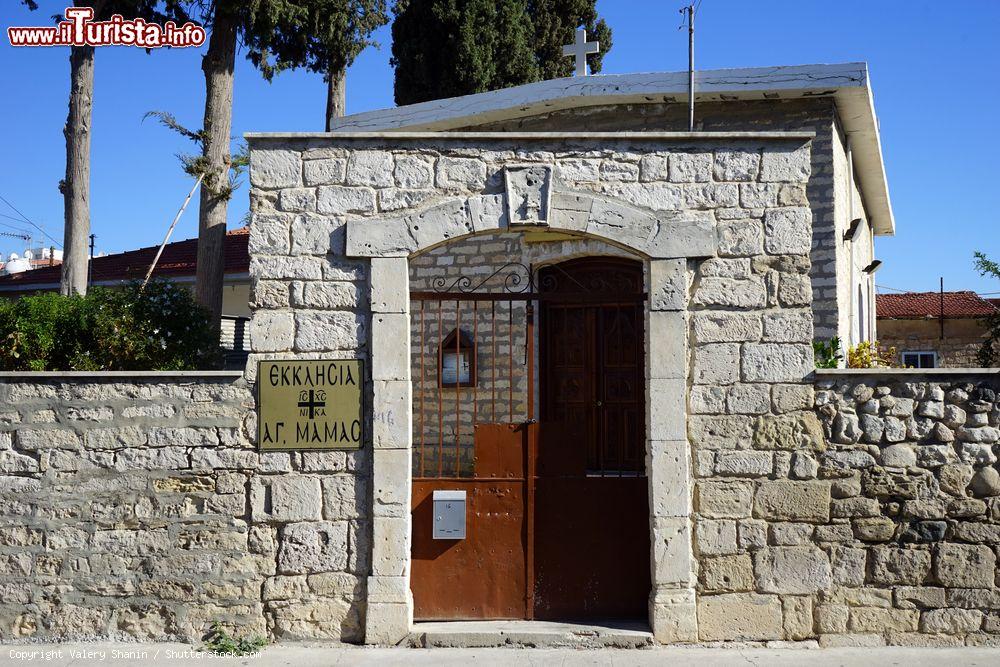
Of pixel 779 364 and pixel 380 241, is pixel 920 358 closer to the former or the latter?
pixel 779 364

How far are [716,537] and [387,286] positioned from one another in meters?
2.49

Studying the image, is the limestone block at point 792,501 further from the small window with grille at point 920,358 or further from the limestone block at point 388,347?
the small window with grille at point 920,358

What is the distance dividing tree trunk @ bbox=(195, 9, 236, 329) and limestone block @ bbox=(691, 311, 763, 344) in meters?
5.62

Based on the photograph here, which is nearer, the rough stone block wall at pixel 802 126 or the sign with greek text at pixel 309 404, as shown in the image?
the sign with greek text at pixel 309 404

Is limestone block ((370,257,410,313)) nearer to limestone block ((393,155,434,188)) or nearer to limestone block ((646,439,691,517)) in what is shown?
limestone block ((393,155,434,188))

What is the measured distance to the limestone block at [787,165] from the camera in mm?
5363

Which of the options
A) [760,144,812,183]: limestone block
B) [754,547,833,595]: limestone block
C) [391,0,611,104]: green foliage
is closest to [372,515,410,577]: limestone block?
[754,547,833,595]: limestone block

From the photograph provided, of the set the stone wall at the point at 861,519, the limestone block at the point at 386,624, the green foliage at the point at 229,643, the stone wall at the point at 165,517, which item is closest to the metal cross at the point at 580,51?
the stone wall at the point at 861,519

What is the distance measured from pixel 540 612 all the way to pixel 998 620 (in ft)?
8.90

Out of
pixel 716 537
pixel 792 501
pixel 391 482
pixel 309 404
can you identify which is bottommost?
pixel 716 537

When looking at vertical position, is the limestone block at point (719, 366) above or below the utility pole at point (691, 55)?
below

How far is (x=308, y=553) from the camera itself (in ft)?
17.2

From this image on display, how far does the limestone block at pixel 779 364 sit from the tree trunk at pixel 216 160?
5.87 metres

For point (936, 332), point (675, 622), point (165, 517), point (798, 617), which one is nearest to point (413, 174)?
point (165, 517)
